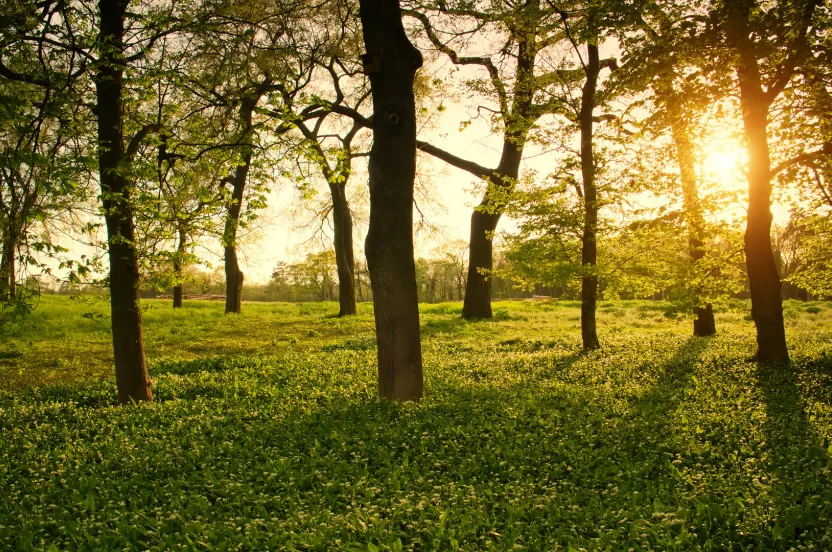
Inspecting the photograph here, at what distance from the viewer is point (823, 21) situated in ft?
33.5

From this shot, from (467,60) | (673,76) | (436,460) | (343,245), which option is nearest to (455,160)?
(467,60)

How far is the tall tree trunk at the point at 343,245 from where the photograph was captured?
30125 mm

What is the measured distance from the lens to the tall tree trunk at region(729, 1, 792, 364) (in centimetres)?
1137

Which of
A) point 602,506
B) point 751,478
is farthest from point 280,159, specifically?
point 751,478

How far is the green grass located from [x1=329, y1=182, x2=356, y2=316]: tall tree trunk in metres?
17.4

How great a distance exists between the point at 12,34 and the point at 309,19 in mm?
5833

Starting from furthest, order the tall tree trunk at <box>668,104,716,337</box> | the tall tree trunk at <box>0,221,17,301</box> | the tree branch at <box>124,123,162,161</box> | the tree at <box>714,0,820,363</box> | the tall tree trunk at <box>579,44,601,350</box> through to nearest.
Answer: the tall tree trunk at <box>579,44,601,350</box>, the tall tree trunk at <box>668,104,716,337</box>, the tree at <box>714,0,820,363</box>, the tree branch at <box>124,123,162,161</box>, the tall tree trunk at <box>0,221,17,301</box>

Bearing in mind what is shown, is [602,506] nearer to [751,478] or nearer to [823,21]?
[751,478]

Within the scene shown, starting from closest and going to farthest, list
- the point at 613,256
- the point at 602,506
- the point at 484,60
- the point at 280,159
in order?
1. the point at 602,506
2. the point at 280,159
3. the point at 613,256
4. the point at 484,60

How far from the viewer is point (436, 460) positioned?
6.25 m

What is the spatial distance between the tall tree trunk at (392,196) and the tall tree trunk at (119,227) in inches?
165

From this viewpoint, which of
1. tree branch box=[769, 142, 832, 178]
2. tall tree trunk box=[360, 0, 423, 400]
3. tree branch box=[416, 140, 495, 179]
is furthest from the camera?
tree branch box=[416, 140, 495, 179]

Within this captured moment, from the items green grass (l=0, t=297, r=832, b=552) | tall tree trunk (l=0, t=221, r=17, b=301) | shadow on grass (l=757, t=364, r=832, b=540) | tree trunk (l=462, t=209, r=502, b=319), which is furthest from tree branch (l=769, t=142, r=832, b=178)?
tall tree trunk (l=0, t=221, r=17, b=301)

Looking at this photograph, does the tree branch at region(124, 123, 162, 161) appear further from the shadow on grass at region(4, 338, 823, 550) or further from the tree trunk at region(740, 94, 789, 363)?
the tree trunk at region(740, 94, 789, 363)
